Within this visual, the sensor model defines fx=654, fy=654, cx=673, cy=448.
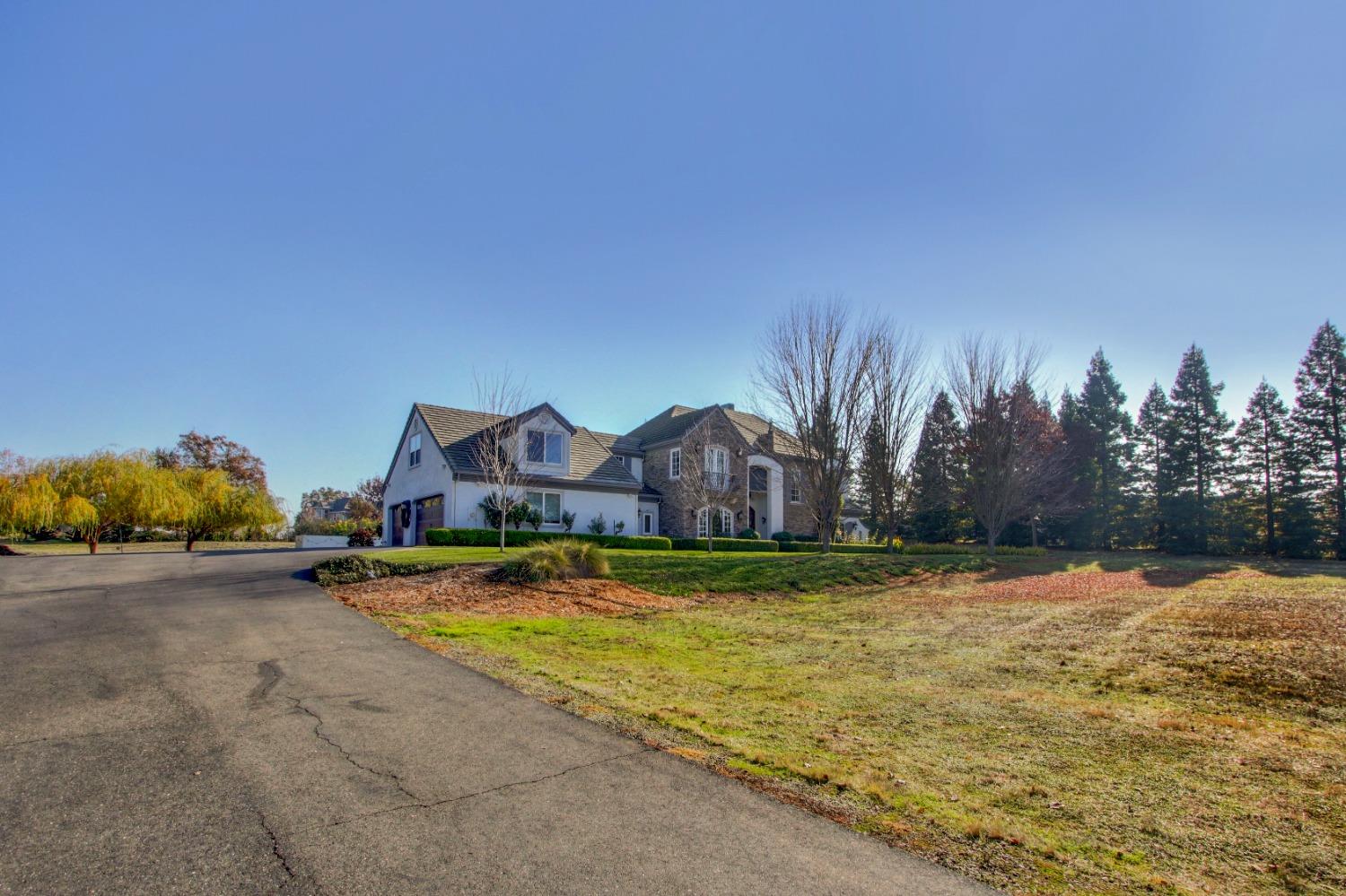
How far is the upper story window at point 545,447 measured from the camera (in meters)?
29.6

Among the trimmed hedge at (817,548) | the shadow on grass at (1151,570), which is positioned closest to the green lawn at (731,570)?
the shadow on grass at (1151,570)

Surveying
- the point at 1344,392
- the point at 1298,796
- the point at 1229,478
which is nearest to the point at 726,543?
the point at 1298,796

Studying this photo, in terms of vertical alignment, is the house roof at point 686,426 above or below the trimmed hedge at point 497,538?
above

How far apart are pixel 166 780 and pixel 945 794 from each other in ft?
15.7

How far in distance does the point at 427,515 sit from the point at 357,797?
27.5 metres

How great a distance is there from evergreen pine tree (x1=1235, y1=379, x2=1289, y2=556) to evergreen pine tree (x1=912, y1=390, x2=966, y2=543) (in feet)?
49.7

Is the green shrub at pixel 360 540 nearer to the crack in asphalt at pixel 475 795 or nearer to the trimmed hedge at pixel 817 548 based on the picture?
the trimmed hedge at pixel 817 548

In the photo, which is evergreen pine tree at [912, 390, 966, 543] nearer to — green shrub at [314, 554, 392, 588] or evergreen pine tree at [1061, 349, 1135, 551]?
evergreen pine tree at [1061, 349, 1135, 551]

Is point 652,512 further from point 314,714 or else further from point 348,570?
point 314,714

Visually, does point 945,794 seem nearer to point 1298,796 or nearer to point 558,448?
point 1298,796

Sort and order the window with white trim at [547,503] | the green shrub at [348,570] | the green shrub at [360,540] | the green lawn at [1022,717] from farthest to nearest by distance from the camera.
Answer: the green shrub at [360,540]
the window with white trim at [547,503]
the green shrub at [348,570]
the green lawn at [1022,717]

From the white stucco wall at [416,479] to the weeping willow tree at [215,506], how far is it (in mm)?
5635

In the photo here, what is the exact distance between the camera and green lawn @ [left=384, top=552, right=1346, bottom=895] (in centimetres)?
342

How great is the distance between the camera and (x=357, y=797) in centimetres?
381
